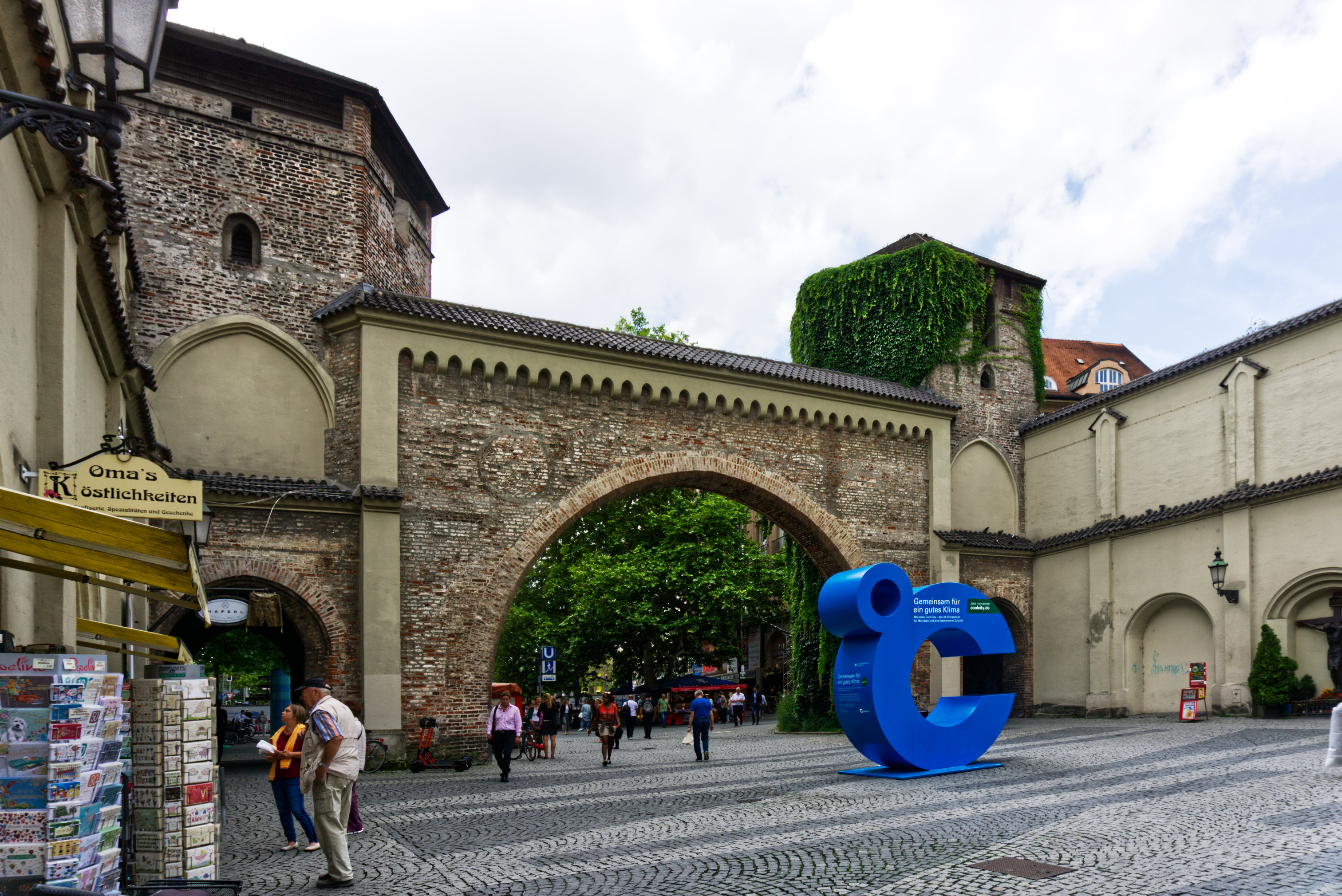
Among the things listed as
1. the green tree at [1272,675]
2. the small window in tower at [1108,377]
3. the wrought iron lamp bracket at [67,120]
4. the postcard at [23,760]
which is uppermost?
the small window in tower at [1108,377]

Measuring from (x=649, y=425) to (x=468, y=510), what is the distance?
4301 mm

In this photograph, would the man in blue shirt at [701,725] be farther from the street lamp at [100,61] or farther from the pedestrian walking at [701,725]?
the street lamp at [100,61]

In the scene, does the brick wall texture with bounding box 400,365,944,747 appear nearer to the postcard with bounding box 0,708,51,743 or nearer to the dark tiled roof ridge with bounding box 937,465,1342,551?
the dark tiled roof ridge with bounding box 937,465,1342,551

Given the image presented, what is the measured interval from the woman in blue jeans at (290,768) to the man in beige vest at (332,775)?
2.82 ft

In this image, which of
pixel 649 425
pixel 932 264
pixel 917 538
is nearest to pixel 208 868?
pixel 649 425

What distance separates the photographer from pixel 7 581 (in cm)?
738

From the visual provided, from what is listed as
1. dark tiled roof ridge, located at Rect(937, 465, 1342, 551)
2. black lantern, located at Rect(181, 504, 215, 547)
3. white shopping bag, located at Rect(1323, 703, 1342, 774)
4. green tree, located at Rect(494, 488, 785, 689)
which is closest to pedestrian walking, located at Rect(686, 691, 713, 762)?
dark tiled roof ridge, located at Rect(937, 465, 1342, 551)

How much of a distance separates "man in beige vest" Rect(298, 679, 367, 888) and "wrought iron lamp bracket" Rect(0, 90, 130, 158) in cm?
447

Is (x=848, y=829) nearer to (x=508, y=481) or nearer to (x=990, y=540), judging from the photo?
(x=508, y=481)

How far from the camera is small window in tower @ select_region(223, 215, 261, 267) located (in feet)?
62.4

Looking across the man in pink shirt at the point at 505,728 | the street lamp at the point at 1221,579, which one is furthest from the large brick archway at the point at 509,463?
the street lamp at the point at 1221,579

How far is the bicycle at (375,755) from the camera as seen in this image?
1659 centimetres

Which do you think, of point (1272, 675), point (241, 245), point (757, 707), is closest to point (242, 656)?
point (757, 707)

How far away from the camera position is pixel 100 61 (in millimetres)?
4742
